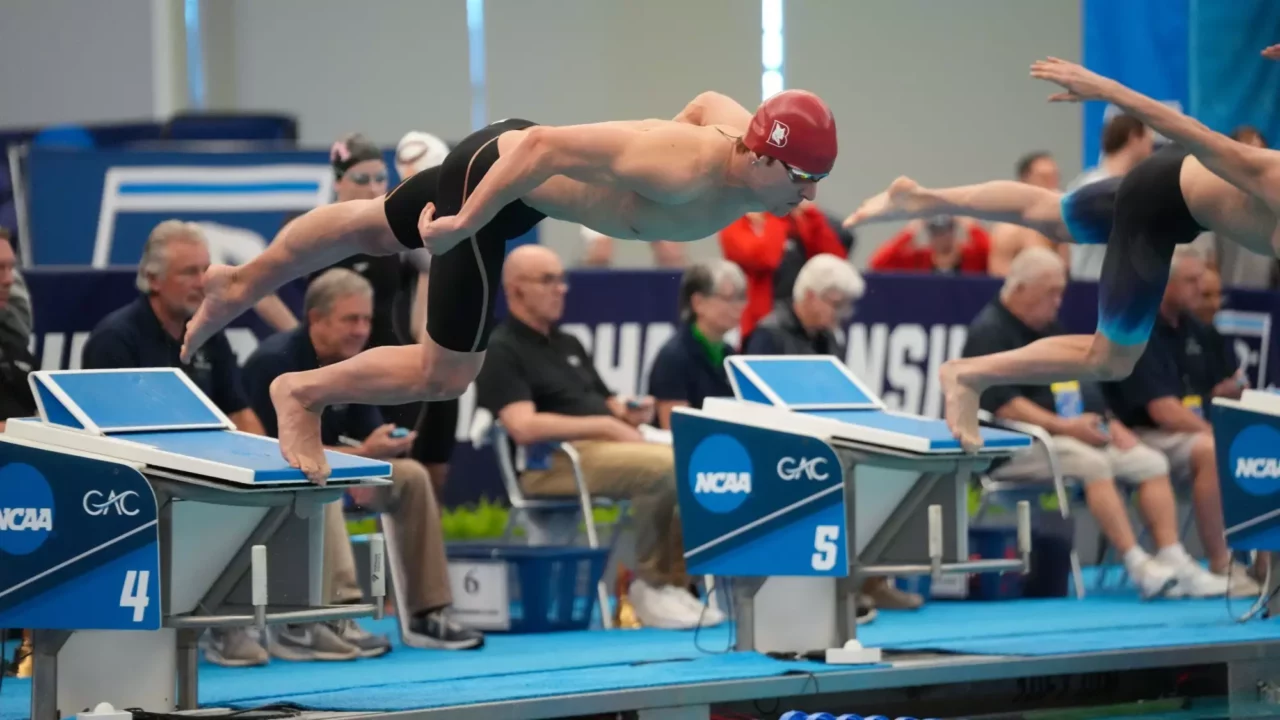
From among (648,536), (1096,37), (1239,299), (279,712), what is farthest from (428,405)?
(1096,37)

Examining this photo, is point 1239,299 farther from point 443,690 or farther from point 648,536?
point 443,690

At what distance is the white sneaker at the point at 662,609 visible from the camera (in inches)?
301

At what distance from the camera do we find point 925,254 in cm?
1116

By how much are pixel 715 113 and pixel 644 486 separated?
95.5 inches

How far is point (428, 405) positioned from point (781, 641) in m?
1.78

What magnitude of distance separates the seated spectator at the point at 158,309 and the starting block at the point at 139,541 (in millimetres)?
756

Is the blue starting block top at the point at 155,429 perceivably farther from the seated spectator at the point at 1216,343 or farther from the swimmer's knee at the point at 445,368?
the seated spectator at the point at 1216,343

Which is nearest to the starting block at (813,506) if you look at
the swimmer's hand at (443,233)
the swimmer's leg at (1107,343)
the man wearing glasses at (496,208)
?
the swimmer's leg at (1107,343)

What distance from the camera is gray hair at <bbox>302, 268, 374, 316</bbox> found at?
6.84m

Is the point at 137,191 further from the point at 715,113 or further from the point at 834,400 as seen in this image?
the point at 715,113

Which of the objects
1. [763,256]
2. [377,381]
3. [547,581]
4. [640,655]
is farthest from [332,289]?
[763,256]

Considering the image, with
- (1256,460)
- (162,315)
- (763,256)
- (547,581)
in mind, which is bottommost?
(547,581)

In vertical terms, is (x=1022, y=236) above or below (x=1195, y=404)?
above

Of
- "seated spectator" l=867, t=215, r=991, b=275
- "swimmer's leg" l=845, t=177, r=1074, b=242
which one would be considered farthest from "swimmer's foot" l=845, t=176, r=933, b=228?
"seated spectator" l=867, t=215, r=991, b=275
